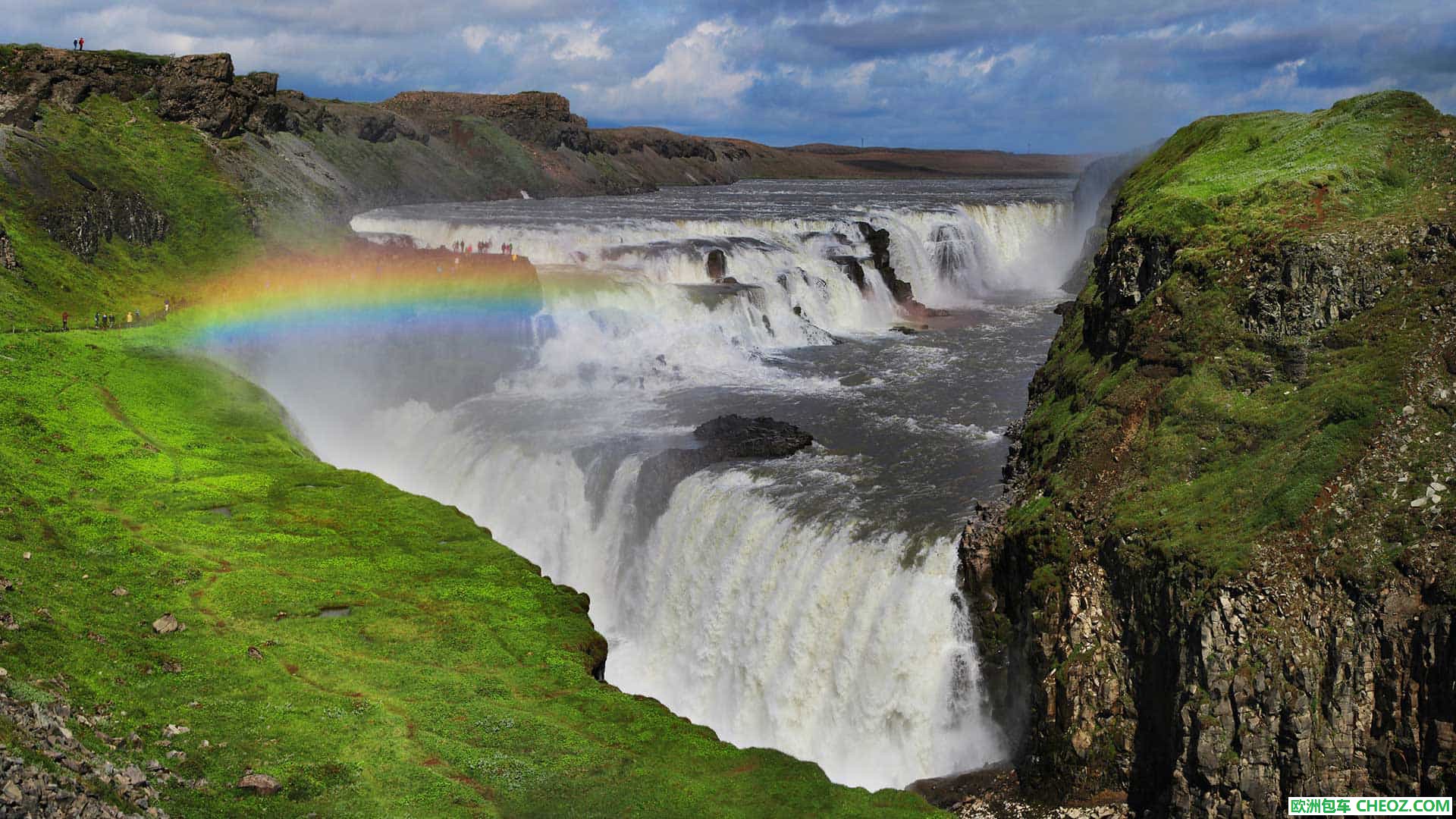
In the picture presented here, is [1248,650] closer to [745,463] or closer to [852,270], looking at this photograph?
[745,463]

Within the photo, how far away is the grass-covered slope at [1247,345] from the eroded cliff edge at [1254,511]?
0.21 feet

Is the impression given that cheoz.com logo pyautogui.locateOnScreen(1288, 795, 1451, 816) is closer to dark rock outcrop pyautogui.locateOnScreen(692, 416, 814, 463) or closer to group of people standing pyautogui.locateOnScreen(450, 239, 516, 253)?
dark rock outcrop pyautogui.locateOnScreen(692, 416, 814, 463)

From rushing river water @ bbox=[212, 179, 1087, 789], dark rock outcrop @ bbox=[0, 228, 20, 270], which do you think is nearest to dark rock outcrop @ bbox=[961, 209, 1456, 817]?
rushing river water @ bbox=[212, 179, 1087, 789]

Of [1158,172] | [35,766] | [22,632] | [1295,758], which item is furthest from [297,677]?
[1158,172]

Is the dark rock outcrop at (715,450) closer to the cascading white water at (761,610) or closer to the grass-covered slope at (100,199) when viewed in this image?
the cascading white water at (761,610)

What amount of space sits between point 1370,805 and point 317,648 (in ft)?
65.1

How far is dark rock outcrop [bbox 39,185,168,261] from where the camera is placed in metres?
63.5

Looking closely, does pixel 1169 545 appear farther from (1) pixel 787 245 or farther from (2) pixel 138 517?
(1) pixel 787 245

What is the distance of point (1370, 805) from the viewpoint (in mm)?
17797

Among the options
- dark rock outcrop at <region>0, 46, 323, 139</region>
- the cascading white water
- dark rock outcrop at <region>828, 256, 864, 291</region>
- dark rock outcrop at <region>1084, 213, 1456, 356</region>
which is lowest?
the cascading white water

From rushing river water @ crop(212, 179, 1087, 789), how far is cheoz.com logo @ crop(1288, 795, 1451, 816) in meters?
6.67

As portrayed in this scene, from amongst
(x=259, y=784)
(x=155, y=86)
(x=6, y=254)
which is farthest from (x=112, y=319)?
(x=259, y=784)

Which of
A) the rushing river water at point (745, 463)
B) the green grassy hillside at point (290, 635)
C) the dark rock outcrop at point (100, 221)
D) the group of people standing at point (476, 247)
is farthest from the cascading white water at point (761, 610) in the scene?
the dark rock outcrop at point (100, 221)

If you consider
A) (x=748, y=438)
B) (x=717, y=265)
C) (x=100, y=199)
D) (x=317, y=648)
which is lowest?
(x=317, y=648)
